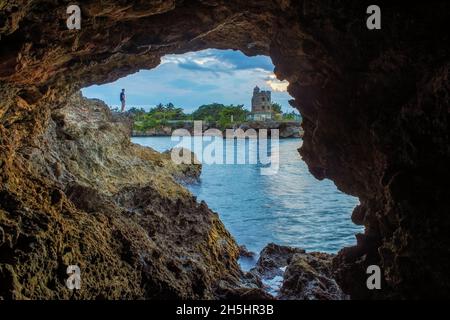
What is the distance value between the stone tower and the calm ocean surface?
187ft

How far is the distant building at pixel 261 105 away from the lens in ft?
319

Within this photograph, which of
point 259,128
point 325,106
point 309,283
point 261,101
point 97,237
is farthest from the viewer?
point 261,101

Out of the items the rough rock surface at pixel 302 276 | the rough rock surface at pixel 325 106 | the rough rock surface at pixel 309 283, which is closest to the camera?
the rough rock surface at pixel 325 106

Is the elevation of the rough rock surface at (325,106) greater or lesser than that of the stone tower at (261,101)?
lesser

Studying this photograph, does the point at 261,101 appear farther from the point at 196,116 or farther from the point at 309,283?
the point at 309,283

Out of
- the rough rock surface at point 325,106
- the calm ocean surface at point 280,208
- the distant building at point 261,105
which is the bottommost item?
the calm ocean surface at point 280,208

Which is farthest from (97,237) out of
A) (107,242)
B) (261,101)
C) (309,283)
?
(261,101)

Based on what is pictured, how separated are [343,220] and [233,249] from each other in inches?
408

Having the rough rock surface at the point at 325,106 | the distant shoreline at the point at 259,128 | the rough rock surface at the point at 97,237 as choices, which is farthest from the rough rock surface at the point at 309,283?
the distant shoreline at the point at 259,128

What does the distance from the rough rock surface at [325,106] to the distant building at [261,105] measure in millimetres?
88483

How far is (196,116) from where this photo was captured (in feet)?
357

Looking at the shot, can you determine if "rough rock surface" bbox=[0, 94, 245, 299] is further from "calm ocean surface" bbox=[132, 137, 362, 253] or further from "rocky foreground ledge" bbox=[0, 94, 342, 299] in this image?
"calm ocean surface" bbox=[132, 137, 362, 253]

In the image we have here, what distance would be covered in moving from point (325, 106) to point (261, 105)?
91.4 metres

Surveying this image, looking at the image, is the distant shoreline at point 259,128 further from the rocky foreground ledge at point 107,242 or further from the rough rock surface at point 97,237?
the rough rock surface at point 97,237
